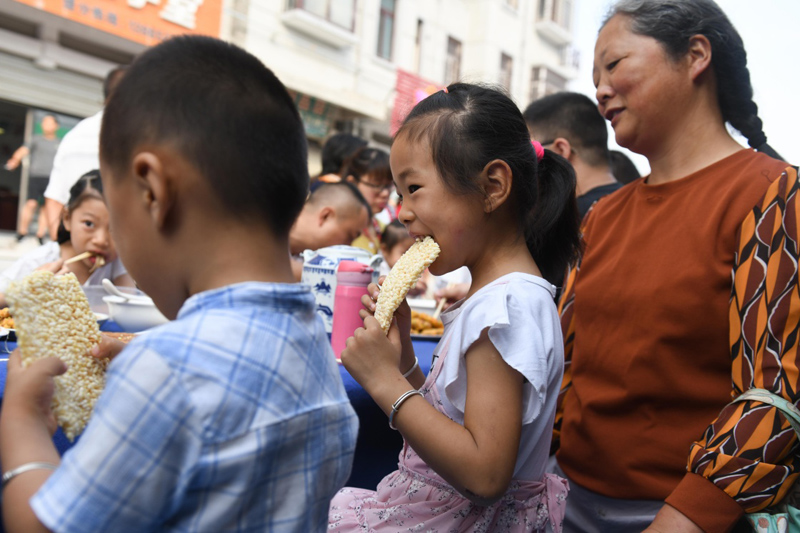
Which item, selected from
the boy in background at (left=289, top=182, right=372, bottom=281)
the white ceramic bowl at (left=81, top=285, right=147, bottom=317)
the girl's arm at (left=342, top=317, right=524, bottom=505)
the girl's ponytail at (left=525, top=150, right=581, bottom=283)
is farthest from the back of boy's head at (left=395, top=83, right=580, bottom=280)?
the boy in background at (left=289, top=182, right=372, bottom=281)

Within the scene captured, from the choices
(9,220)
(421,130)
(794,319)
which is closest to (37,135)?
(9,220)

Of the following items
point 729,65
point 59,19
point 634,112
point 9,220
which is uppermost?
point 59,19

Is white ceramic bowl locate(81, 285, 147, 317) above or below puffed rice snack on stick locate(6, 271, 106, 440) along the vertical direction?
below

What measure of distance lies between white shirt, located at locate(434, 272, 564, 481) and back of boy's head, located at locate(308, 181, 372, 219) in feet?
5.38

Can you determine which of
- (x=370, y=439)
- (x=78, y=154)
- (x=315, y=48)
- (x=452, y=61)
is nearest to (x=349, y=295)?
(x=370, y=439)

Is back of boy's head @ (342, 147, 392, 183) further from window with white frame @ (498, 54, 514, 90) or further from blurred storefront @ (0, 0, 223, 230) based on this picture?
window with white frame @ (498, 54, 514, 90)

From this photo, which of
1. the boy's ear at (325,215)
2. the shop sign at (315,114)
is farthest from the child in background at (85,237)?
the shop sign at (315,114)

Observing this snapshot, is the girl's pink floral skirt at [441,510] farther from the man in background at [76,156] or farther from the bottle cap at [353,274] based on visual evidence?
the man in background at [76,156]

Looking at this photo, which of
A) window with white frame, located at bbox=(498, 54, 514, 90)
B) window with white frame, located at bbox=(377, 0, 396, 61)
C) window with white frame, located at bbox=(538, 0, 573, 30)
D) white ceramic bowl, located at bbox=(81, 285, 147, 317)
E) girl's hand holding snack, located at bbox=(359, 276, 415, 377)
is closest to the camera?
girl's hand holding snack, located at bbox=(359, 276, 415, 377)

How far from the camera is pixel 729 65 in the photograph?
169cm

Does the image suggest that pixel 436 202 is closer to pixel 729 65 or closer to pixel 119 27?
pixel 729 65

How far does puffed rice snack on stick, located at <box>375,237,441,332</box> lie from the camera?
1.33 m

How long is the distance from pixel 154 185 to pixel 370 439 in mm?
1159

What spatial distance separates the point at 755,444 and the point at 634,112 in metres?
0.93
